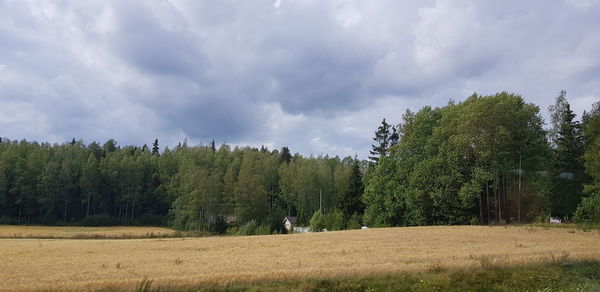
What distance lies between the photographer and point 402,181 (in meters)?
65.8

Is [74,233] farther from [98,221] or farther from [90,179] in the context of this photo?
[90,179]

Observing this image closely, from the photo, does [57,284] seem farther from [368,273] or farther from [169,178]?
[169,178]

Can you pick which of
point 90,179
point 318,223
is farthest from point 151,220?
point 318,223

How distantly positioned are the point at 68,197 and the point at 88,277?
11295 centimetres

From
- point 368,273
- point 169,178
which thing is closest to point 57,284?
point 368,273

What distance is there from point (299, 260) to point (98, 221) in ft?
330

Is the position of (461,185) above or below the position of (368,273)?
above

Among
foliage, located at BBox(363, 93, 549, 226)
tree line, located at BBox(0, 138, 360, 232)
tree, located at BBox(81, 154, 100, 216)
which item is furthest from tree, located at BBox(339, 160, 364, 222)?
tree, located at BBox(81, 154, 100, 216)

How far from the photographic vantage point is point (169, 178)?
124m

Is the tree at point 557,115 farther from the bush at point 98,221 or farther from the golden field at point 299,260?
the bush at point 98,221

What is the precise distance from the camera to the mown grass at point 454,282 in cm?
1794

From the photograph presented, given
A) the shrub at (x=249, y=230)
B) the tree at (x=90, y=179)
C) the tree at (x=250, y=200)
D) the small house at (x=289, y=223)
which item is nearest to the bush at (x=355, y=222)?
the shrub at (x=249, y=230)

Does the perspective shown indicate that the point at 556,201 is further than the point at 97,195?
No

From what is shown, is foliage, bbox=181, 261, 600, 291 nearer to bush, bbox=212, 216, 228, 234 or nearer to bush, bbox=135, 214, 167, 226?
bush, bbox=212, 216, 228, 234
